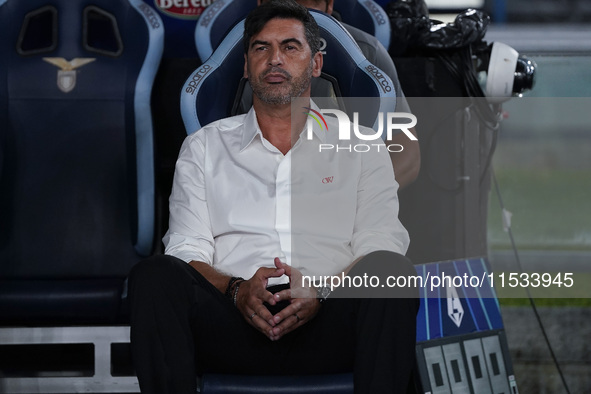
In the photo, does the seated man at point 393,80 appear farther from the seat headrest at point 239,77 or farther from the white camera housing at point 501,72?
the white camera housing at point 501,72

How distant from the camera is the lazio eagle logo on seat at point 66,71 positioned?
220cm

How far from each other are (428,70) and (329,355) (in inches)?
46.7

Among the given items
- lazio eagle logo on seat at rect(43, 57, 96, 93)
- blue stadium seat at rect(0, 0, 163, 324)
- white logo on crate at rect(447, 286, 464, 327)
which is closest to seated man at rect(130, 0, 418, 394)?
white logo on crate at rect(447, 286, 464, 327)

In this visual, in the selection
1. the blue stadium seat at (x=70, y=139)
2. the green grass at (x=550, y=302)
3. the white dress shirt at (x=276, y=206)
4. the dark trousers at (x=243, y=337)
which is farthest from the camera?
the green grass at (x=550, y=302)

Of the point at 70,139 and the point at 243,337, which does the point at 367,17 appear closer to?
the point at 70,139

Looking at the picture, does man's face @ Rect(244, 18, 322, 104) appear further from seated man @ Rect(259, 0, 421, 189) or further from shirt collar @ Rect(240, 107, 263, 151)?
seated man @ Rect(259, 0, 421, 189)

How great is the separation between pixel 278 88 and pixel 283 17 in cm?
15

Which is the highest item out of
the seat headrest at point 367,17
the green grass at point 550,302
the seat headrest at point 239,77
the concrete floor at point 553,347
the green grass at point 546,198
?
the seat headrest at point 367,17

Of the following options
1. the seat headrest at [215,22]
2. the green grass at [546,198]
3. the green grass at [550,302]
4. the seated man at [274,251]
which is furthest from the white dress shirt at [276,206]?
the green grass at [546,198]

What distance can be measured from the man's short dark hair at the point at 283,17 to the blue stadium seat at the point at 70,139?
1.81ft

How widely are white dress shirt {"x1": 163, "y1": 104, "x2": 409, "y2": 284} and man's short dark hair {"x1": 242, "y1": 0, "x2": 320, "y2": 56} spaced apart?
188 mm

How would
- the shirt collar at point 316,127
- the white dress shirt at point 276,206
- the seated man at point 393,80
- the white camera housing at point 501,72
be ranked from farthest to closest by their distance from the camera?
the white camera housing at point 501,72 → the seated man at point 393,80 → the shirt collar at point 316,127 → the white dress shirt at point 276,206

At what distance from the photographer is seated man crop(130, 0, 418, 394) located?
126cm

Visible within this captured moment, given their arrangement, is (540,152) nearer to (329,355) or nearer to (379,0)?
(379,0)
